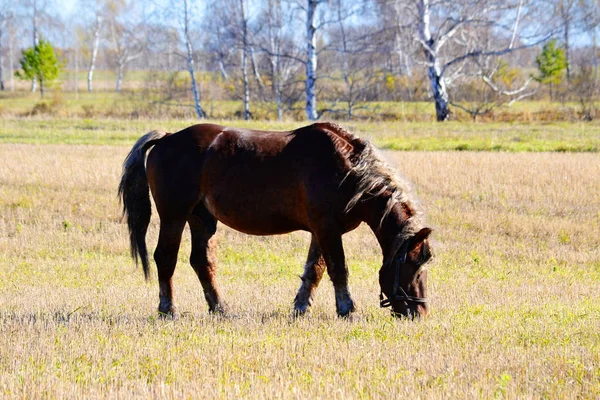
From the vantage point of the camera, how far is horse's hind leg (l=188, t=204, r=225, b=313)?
8258mm

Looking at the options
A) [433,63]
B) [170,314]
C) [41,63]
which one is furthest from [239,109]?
[170,314]

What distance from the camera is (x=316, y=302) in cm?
862

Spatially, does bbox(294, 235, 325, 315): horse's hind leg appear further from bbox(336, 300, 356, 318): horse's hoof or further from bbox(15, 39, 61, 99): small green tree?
bbox(15, 39, 61, 99): small green tree

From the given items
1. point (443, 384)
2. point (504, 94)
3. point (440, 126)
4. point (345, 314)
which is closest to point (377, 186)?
point (345, 314)

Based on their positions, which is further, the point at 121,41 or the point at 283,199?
the point at 121,41

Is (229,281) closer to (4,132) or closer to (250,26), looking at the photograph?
(4,132)

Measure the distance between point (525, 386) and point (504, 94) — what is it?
3466 centimetres

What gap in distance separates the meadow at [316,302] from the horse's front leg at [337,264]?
0.22 m

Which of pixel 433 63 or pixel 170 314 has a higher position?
pixel 433 63

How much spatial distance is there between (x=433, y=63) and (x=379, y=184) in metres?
27.1

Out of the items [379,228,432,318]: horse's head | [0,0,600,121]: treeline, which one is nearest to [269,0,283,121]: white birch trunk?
[0,0,600,121]: treeline

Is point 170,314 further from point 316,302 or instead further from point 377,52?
point 377,52

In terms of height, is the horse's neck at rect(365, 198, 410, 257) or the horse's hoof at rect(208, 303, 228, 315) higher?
the horse's neck at rect(365, 198, 410, 257)

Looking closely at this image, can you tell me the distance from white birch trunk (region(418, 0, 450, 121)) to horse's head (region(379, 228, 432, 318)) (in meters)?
26.7
